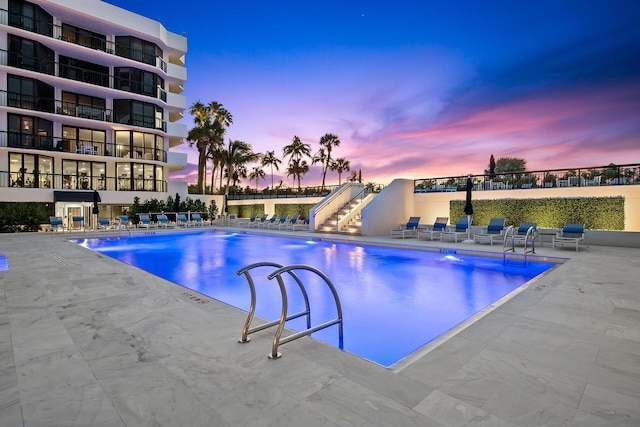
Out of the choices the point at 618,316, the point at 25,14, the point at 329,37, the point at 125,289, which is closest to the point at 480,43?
the point at 329,37

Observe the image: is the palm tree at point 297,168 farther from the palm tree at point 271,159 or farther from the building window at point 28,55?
the building window at point 28,55

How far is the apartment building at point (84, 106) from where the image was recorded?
21.6 m

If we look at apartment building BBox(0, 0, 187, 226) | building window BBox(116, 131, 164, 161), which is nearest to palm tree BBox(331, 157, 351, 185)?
apartment building BBox(0, 0, 187, 226)

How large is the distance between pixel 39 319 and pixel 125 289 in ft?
5.89

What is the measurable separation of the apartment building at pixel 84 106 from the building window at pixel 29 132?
0.05 metres

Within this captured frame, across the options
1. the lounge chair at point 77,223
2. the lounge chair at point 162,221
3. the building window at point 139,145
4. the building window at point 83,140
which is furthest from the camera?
the building window at point 139,145

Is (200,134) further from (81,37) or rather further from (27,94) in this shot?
(27,94)

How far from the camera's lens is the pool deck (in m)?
2.42

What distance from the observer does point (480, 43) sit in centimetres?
1980

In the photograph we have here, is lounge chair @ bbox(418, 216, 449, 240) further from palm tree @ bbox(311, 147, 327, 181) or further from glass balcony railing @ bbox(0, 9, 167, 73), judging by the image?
palm tree @ bbox(311, 147, 327, 181)

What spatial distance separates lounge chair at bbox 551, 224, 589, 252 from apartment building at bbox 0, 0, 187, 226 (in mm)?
26730

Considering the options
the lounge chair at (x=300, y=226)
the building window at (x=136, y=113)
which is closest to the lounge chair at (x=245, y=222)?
the lounge chair at (x=300, y=226)

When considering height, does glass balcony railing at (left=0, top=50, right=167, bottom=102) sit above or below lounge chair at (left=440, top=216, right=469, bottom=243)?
above

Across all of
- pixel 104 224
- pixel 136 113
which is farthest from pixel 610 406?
pixel 136 113
